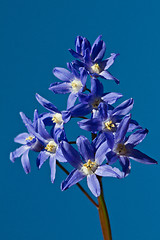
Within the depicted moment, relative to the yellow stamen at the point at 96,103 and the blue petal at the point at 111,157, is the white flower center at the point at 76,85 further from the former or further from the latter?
the blue petal at the point at 111,157

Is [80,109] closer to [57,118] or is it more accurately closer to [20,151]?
[57,118]

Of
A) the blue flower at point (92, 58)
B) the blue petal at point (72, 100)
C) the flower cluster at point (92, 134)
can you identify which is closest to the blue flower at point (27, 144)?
the flower cluster at point (92, 134)

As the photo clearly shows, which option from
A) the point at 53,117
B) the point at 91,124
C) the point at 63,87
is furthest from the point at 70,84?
the point at 91,124

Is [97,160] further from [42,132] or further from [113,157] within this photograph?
[42,132]

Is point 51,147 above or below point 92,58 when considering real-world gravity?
below

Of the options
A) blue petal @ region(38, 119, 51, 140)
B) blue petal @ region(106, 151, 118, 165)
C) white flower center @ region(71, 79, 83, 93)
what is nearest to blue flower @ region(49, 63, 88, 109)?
white flower center @ region(71, 79, 83, 93)

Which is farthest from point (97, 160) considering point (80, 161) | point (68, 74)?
point (68, 74)

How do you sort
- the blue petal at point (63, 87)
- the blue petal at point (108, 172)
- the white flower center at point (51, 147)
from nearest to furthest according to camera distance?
the blue petal at point (108, 172)
the white flower center at point (51, 147)
the blue petal at point (63, 87)
